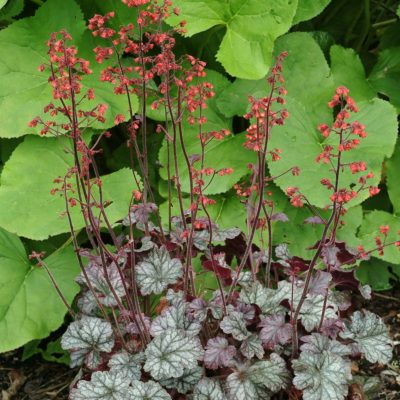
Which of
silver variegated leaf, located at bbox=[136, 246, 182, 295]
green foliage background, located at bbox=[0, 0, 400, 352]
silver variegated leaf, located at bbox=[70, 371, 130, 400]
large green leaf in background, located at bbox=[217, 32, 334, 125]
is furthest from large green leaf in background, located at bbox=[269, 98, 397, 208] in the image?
silver variegated leaf, located at bbox=[70, 371, 130, 400]

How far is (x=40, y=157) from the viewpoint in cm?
223

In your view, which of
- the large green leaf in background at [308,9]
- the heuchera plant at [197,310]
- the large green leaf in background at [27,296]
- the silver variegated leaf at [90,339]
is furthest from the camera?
the large green leaf in background at [308,9]

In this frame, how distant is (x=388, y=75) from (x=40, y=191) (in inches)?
56.5

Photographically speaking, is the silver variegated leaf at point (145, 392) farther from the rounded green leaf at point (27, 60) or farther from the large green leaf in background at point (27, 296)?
the rounded green leaf at point (27, 60)

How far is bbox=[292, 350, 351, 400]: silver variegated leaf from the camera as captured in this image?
157cm

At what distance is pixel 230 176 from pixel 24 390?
1.03 metres

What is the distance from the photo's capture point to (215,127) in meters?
2.40

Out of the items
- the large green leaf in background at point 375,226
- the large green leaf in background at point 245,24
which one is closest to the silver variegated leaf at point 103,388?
the large green leaf in background at point 245,24

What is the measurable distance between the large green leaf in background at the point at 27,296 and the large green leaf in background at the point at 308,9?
1.19 meters

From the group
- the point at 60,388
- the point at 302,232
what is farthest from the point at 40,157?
the point at 302,232

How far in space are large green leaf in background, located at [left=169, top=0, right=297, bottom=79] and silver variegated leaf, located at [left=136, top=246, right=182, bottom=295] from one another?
67 cm

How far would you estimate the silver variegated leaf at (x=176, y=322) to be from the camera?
1672mm

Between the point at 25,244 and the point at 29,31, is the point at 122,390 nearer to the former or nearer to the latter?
the point at 25,244

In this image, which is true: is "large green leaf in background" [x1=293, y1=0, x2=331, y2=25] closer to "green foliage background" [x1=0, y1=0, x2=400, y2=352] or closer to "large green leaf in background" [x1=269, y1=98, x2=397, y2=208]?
"green foliage background" [x1=0, y1=0, x2=400, y2=352]
